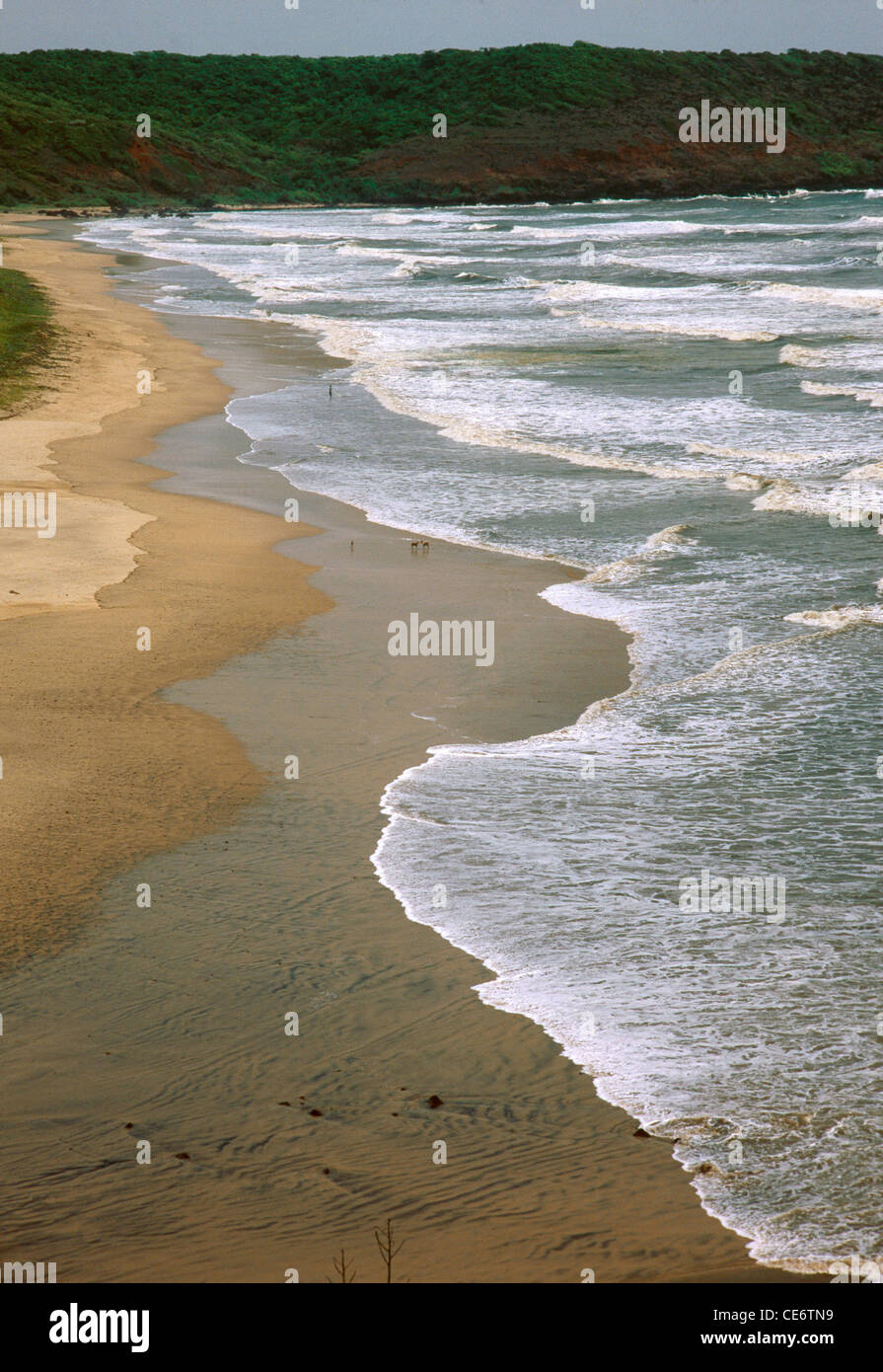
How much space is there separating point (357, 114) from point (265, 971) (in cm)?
12983

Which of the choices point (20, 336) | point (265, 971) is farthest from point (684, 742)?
point (20, 336)

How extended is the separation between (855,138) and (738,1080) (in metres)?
135

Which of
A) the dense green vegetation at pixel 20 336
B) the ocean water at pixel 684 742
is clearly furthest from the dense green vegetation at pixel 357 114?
the ocean water at pixel 684 742

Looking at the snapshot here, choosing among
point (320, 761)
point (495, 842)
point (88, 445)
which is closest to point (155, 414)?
point (88, 445)

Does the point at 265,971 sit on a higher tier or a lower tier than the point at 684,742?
lower

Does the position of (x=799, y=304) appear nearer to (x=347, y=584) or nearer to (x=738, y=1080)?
(x=347, y=584)

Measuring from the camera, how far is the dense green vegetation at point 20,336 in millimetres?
18812

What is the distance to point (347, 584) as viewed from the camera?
10273 mm

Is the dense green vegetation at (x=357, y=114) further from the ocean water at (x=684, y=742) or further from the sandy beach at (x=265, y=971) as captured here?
the sandy beach at (x=265, y=971)

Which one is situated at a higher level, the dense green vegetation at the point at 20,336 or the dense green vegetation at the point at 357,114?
the dense green vegetation at the point at 357,114

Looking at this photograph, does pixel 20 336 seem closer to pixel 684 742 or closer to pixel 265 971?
pixel 684 742

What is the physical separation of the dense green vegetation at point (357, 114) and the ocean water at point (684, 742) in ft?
237

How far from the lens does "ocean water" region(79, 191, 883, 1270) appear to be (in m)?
4.24

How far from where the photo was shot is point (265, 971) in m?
4.82
